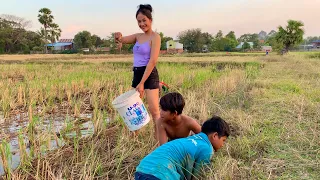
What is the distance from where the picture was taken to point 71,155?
2631mm

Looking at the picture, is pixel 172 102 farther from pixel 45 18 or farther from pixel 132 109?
pixel 45 18

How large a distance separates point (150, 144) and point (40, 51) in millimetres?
46145

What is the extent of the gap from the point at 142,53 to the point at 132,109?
22.1 inches

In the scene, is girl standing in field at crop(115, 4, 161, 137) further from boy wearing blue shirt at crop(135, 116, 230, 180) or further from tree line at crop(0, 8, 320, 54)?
tree line at crop(0, 8, 320, 54)

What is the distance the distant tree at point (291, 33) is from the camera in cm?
2997

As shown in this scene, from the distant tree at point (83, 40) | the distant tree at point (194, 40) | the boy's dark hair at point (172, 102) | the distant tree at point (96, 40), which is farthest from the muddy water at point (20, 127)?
the distant tree at point (194, 40)

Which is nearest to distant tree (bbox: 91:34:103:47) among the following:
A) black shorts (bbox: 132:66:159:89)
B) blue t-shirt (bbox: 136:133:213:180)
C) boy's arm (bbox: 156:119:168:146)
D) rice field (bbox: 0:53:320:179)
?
rice field (bbox: 0:53:320:179)

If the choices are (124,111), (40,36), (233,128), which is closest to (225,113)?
(233,128)

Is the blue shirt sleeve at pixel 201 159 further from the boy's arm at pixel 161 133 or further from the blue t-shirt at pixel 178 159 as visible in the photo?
the boy's arm at pixel 161 133

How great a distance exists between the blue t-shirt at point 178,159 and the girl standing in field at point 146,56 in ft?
3.00

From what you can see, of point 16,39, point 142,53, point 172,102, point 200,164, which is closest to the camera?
point 200,164

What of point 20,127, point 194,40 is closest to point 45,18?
point 194,40

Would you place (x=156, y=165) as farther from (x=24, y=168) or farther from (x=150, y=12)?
(x=150, y=12)

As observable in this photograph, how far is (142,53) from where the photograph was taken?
2756 mm
